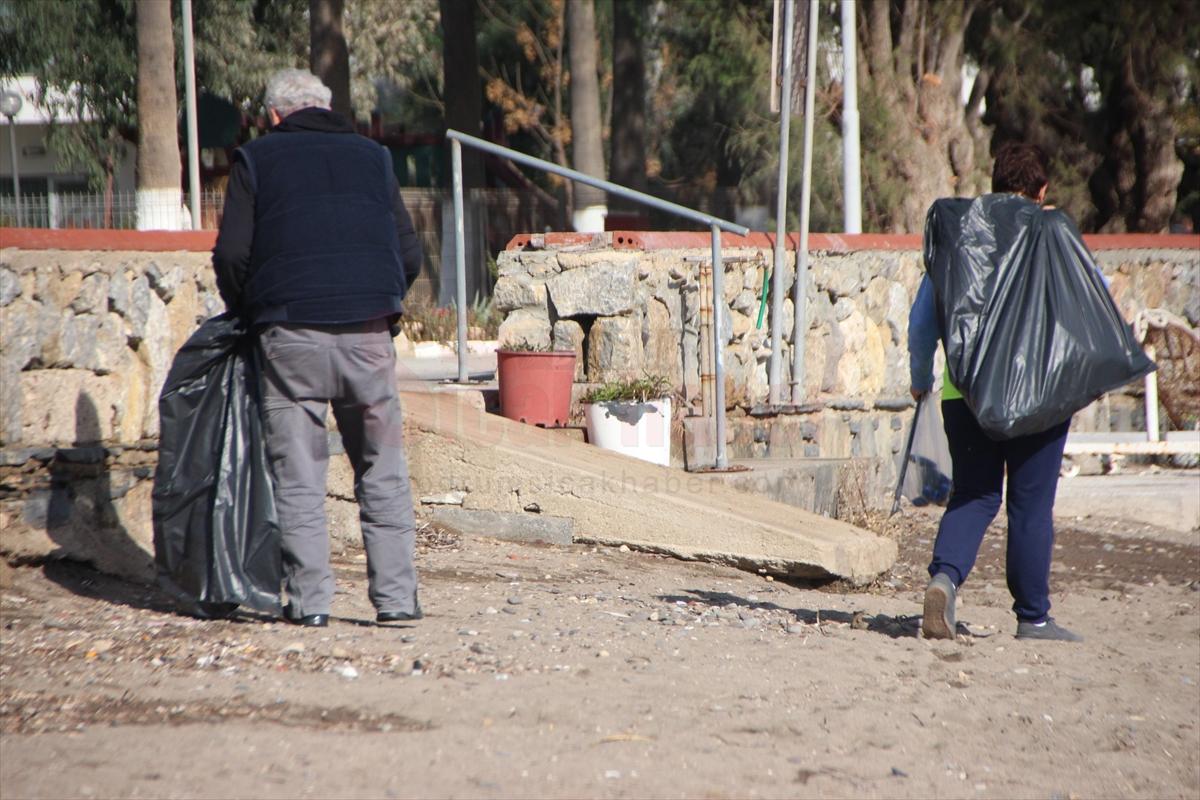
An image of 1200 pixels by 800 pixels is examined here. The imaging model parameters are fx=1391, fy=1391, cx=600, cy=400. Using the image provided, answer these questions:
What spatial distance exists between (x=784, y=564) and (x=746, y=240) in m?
2.86

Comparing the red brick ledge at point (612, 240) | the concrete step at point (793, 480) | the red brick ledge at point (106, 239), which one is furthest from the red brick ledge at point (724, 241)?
the red brick ledge at point (106, 239)

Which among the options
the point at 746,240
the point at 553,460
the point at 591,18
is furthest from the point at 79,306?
the point at 591,18

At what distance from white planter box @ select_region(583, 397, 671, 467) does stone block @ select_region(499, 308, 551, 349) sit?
600 mm

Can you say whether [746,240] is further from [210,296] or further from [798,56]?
[210,296]

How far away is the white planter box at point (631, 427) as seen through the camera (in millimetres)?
6953

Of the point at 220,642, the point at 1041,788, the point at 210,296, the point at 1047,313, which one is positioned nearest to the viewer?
the point at 1041,788

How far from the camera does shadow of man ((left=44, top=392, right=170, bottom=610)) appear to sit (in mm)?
4710

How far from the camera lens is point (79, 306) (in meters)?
5.02

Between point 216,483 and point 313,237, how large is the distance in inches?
31.9

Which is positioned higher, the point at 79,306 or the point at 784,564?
the point at 79,306

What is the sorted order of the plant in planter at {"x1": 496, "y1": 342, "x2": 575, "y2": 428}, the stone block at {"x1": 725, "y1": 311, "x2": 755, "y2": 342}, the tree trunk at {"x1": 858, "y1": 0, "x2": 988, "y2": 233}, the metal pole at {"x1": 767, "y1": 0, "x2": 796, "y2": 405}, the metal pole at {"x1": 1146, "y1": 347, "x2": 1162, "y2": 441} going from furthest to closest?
the tree trunk at {"x1": 858, "y1": 0, "x2": 988, "y2": 233}
the metal pole at {"x1": 1146, "y1": 347, "x2": 1162, "y2": 441}
the metal pole at {"x1": 767, "y1": 0, "x2": 796, "y2": 405}
the stone block at {"x1": 725, "y1": 311, "x2": 755, "y2": 342}
the plant in planter at {"x1": 496, "y1": 342, "x2": 575, "y2": 428}

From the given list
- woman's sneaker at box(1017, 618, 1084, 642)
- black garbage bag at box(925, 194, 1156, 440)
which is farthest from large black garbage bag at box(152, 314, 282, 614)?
woman's sneaker at box(1017, 618, 1084, 642)

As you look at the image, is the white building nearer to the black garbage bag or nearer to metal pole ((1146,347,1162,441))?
metal pole ((1146,347,1162,441))

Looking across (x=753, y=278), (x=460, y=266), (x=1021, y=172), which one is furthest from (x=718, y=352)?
(x=1021, y=172)
